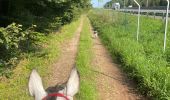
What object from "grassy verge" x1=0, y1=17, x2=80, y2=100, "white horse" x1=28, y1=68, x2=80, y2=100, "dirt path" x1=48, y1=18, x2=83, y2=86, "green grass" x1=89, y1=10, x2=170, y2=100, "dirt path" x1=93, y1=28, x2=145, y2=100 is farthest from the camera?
"dirt path" x1=48, y1=18, x2=83, y2=86

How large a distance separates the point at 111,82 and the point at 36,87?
787 cm

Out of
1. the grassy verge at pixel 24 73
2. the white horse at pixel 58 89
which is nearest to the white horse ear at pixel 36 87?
the white horse at pixel 58 89

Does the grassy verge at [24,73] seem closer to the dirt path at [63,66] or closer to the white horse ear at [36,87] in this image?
the dirt path at [63,66]

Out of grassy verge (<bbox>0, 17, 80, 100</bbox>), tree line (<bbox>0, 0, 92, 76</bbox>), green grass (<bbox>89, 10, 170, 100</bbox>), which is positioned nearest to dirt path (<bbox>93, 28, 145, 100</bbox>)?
green grass (<bbox>89, 10, 170, 100</bbox>)

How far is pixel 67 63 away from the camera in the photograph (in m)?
13.7

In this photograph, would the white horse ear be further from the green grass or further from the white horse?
the green grass

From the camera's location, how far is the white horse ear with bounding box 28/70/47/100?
3010mm

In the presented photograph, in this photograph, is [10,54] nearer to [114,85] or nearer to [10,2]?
[10,2]

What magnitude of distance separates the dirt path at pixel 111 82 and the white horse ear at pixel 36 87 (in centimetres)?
602

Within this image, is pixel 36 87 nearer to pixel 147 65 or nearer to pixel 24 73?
pixel 147 65

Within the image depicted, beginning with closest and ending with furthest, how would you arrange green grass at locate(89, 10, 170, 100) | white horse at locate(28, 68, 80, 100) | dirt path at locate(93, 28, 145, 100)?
white horse at locate(28, 68, 80, 100), green grass at locate(89, 10, 170, 100), dirt path at locate(93, 28, 145, 100)

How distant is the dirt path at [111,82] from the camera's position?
945 centimetres

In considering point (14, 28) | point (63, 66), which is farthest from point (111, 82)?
point (14, 28)

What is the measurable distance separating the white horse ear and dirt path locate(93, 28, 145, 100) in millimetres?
6019
